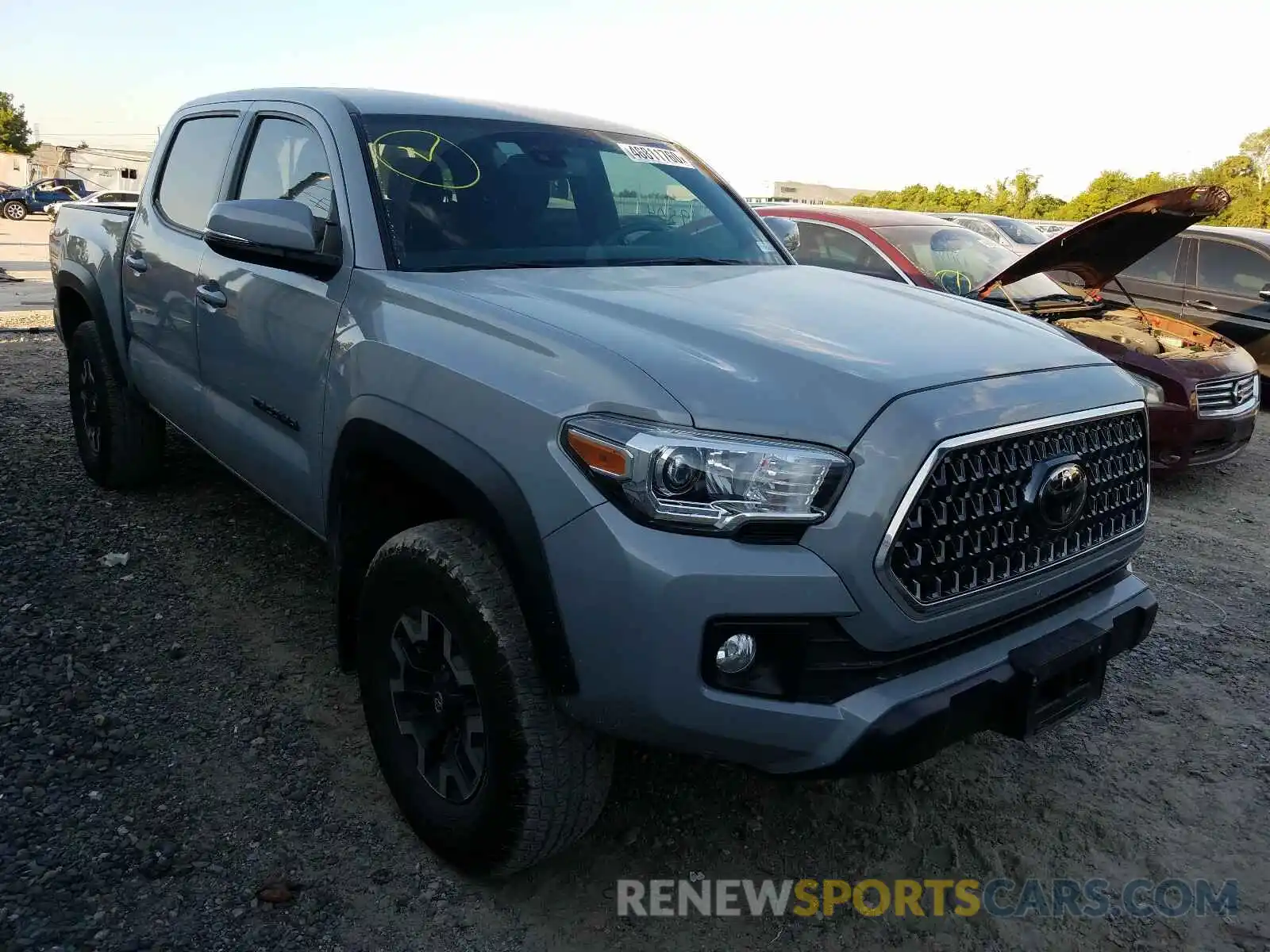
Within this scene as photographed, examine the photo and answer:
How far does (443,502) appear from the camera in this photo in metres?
2.35

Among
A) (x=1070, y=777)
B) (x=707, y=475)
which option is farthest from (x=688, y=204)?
(x=1070, y=777)

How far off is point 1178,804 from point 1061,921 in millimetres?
719

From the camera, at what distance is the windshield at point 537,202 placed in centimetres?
273

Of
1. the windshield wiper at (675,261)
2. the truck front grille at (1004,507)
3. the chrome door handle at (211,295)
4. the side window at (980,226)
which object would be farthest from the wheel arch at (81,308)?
the side window at (980,226)

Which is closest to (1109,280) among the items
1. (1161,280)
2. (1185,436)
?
(1185,436)

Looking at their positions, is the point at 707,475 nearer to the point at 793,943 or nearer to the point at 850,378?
the point at 850,378

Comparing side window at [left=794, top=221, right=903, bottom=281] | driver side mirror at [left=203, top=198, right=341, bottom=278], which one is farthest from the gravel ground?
side window at [left=794, top=221, right=903, bottom=281]

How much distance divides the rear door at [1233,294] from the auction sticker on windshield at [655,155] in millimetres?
6679

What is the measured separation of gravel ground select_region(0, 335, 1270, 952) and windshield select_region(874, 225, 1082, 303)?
3.39 metres

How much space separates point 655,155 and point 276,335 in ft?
5.04

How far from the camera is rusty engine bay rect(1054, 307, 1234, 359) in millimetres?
6406

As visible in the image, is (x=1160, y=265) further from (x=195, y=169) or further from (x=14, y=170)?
(x=14, y=170)

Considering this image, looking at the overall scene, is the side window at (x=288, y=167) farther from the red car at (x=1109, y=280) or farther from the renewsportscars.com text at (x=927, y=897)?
the red car at (x=1109, y=280)

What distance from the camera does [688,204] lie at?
3.42 m
